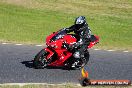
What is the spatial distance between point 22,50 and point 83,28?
396 centimetres

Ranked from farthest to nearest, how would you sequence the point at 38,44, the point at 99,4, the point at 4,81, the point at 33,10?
the point at 99,4, the point at 33,10, the point at 38,44, the point at 4,81

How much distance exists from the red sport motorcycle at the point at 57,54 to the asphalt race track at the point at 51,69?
0.26 metres

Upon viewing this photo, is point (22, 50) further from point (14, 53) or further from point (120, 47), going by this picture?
point (120, 47)

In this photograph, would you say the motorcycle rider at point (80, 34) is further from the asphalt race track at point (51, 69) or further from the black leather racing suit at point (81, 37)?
the asphalt race track at point (51, 69)

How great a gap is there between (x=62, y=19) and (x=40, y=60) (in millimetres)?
13936

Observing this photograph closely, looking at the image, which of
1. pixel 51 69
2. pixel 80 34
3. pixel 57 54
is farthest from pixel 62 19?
pixel 57 54

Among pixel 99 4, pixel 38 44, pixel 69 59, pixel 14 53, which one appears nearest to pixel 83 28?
pixel 69 59

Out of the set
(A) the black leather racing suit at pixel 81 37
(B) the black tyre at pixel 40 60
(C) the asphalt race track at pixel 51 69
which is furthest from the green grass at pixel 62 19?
(B) the black tyre at pixel 40 60

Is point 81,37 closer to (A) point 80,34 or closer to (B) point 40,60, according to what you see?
(A) point 80,34

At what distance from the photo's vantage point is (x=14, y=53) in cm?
1797

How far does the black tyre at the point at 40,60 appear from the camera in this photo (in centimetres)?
1537

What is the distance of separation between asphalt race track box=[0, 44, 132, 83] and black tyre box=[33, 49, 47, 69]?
17cm

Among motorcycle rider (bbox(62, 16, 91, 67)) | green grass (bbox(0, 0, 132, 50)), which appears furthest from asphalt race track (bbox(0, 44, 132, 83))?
green grass (bbox(0, 0, 132, 50))

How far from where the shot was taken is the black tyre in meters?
15.4
